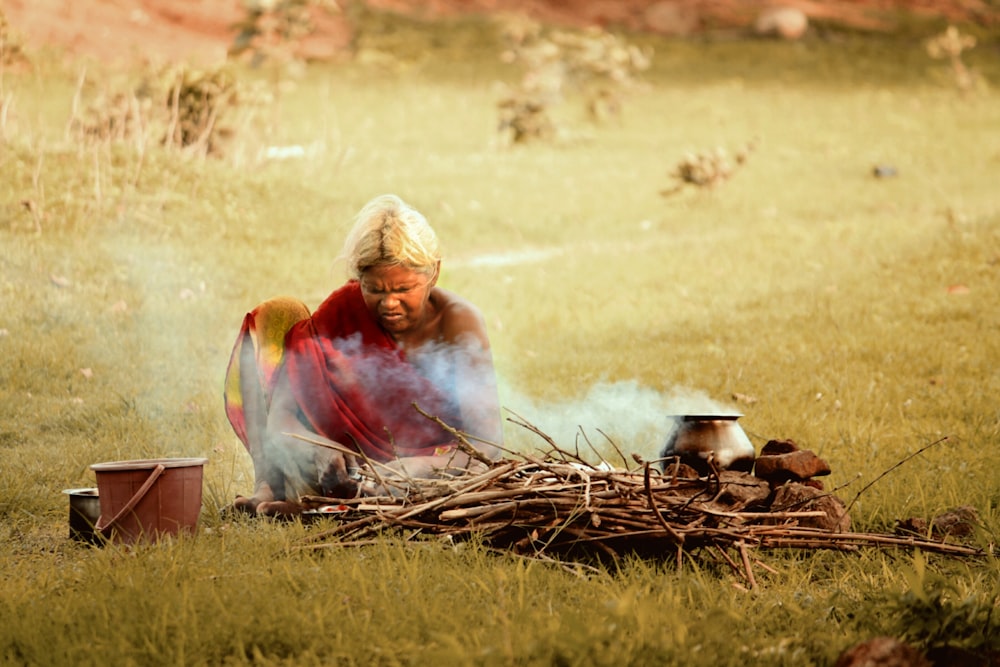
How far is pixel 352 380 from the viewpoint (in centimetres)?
524

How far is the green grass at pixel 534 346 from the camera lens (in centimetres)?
355

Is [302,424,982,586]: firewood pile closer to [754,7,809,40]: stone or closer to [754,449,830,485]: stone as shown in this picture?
[754,449,830,485]: stone

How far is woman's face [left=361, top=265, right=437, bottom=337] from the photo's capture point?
500cm

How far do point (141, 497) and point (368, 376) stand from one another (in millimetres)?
1159

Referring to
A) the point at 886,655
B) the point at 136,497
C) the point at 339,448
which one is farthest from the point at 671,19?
the point at 886,655

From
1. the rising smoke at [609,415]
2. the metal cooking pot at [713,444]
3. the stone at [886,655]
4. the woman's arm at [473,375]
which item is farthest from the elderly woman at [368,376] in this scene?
the stone at [886,655]

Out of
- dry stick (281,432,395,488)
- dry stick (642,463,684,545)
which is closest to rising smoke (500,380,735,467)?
dry stick (281,432,395,488)

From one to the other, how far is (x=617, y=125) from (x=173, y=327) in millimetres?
15086

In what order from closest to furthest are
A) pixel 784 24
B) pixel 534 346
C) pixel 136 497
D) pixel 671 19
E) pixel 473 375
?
pixel 136 497 < pixel 473 375 < pixel 534 346 < pixel 784 24 < pixel 671 19

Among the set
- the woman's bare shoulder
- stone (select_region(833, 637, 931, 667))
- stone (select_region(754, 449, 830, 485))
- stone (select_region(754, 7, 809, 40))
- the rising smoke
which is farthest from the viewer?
stone (select_region(754, 7, 809, 40))

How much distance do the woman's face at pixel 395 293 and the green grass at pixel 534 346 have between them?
2.67 feet

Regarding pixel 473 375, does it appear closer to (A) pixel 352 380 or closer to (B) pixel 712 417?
(A) pixel 352 380

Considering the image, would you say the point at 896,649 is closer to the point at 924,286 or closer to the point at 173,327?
the point at 173,327

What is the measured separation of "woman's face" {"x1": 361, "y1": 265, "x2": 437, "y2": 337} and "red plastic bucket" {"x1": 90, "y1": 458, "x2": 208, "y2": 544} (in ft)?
3.38
